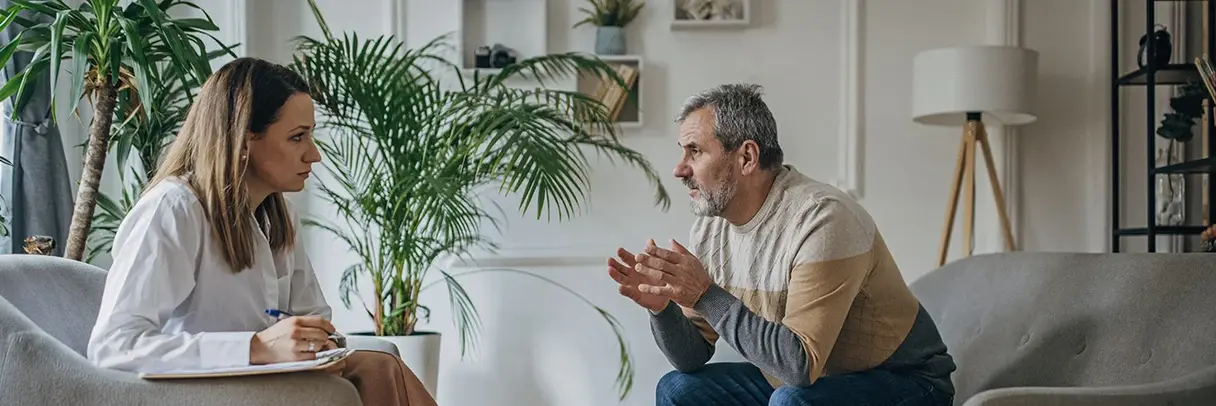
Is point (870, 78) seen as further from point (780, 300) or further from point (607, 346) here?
point (780, 300)

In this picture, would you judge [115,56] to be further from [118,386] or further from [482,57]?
[482,57]

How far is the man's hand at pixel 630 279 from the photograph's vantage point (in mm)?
1870

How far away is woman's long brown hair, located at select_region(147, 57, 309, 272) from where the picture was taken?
1.70 m

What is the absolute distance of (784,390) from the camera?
1.91 m

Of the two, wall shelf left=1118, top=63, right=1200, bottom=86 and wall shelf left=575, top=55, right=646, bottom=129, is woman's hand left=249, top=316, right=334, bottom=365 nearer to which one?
wall shelf left=575, top=55, right=646, bottom=129

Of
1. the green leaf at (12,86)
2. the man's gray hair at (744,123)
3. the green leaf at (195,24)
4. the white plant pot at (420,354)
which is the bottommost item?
the white plant pot at (420,354)

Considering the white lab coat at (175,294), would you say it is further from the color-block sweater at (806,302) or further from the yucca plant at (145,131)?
the yucca plant at (145,131)

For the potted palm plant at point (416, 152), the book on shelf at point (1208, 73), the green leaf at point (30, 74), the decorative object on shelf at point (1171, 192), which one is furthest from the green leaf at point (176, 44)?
the decorative object on shelf at point (1171, 192)

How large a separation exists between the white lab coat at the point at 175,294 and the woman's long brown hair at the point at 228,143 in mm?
23

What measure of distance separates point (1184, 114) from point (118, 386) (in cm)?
312

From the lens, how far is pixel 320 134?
3635mm

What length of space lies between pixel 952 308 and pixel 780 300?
75 cm

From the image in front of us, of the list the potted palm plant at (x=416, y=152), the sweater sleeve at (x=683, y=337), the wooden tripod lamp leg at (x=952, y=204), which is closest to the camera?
the sweater sleeve at (x=683, y=337)

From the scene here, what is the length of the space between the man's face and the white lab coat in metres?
0.82
